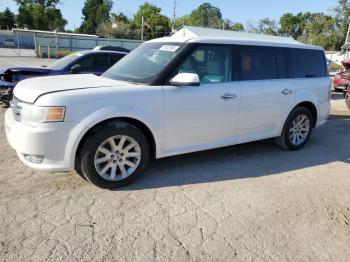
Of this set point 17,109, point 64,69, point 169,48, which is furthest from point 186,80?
point 64,69

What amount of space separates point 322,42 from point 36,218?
3165 inches

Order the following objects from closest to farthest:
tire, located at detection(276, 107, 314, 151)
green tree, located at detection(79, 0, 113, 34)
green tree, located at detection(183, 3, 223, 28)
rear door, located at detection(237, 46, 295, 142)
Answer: rear door, located at detection(237, 46, 295, 142) < tire, located at detection(276, 107, 314, 151) < green tree, located at detection(79, 0, 113, 34) < green tree, located at detection(183, 3, 223, 28)

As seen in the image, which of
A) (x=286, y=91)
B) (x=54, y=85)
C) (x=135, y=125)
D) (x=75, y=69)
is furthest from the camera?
(x=75, y=69)

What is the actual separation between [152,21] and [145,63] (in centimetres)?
7010

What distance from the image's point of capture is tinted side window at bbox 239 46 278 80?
5125 mm

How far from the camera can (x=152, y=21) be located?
71438 millimetres

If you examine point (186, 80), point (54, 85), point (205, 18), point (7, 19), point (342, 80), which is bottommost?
point (342, 80)

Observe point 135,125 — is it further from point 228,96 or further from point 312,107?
point 312,107

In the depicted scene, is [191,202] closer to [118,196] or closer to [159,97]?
[118,196]

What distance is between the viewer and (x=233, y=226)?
354cm

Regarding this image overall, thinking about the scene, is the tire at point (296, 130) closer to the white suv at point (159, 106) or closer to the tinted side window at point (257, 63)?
the white suv at point (159, 106)

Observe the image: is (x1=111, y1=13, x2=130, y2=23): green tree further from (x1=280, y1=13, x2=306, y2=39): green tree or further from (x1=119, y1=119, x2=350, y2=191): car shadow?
(x1=119, y1=119, x2=350, y2=191): car shadow

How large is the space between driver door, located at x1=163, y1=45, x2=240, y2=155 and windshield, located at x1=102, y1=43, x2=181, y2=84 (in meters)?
0.24

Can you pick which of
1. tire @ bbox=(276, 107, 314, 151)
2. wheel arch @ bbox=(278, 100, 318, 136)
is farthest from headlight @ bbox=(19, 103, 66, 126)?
tire @ bbox=(276, 107, 314, 151)
